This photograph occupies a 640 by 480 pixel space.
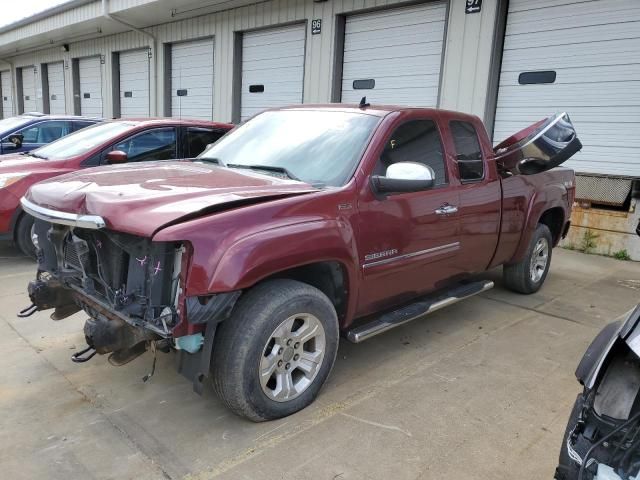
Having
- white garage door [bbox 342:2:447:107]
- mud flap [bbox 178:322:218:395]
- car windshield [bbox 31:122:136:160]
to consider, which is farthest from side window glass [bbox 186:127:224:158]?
mud flap [bbox 178:322:218:395]

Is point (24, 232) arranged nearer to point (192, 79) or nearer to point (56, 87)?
point (192, 79)

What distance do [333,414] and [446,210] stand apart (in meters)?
1.76

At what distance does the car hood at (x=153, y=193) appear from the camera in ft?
8.54

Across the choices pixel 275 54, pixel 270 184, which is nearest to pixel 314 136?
pixel 270 184

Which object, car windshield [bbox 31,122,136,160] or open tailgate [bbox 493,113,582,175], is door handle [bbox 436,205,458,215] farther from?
car windshield [bbox 31,122,136,160]

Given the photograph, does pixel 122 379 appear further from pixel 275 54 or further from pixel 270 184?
pixel 275 54

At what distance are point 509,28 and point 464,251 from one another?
5848mm

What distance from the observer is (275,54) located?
12.3m

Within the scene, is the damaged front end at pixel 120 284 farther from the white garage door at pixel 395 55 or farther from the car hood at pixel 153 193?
the white garage door at pixel 395 55

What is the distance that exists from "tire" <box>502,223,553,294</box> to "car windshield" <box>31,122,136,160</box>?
492cm

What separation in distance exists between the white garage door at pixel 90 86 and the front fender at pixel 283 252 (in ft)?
59.3

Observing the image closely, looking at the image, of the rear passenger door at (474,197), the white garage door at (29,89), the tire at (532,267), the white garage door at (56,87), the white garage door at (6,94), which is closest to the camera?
the rear passenger door at (474,197)

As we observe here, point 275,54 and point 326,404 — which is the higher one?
point 275,54

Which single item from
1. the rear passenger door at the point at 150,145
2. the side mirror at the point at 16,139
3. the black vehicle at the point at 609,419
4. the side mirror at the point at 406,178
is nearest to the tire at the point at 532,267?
the side mirror at the point at 406,178
